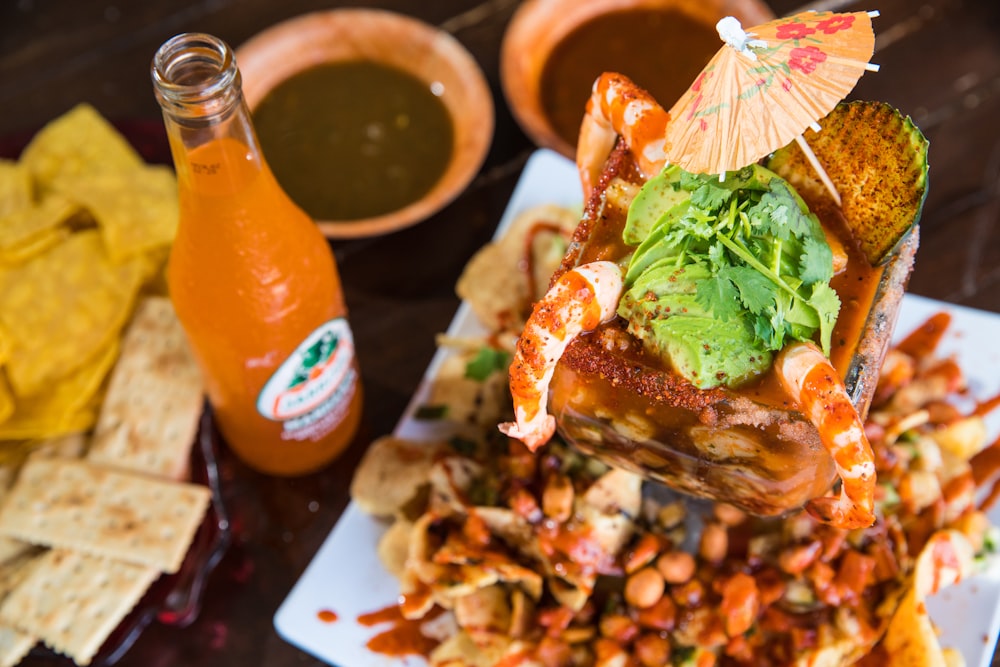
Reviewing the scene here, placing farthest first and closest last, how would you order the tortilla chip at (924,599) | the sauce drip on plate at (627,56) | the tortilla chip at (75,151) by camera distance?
the sauce drip on plate at (627,56) → the tortilla chip at (75,151) → the tortilla chip at (924,599)

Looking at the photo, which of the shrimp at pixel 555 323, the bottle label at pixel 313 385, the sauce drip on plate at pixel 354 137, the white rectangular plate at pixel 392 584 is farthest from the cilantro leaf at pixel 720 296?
the sauce drip on plate at pixel 354 137

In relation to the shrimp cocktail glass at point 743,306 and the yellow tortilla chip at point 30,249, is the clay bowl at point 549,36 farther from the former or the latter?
the yellow tortilla chip at point 30,249

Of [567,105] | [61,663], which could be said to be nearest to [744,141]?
[567,105]

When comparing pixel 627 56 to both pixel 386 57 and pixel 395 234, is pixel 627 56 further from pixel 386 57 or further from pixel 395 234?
pixel 395 234

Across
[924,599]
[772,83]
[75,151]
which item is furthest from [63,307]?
[924,599]

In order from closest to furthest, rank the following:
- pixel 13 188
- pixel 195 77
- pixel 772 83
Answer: pixel 772 83, pixel 195 77, pixel 13 188

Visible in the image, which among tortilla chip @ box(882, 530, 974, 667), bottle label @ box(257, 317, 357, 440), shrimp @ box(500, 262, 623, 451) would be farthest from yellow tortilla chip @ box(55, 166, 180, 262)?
tortilla chip @ box(882, 530, 974, 667)

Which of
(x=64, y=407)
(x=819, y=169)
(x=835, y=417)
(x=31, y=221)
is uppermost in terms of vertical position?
(x=819, y=169)

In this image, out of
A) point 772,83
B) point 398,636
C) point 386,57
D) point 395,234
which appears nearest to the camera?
point 772,83
